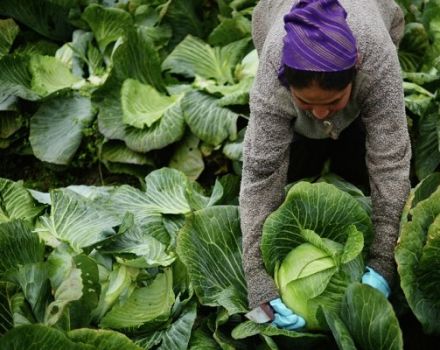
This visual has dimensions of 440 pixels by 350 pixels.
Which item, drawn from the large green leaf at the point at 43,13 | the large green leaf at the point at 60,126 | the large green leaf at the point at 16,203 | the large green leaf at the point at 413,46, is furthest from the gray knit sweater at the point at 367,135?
the large green leaf at the point at 43,13

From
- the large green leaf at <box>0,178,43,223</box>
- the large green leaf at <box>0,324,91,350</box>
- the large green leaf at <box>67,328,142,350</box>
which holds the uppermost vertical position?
the large green leaf at <box>0,324,91,350</box>

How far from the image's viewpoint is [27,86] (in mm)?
4477

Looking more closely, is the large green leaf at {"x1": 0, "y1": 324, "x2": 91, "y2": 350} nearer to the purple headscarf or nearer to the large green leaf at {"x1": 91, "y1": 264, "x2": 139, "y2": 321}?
the large green leaf at {"x1": 91, "y1": 264, "x2": 139, "y2": 321}

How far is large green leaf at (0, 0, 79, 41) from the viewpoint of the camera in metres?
4.80

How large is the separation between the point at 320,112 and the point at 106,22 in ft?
8.44

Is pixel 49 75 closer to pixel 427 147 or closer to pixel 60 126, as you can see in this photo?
pixel 60 126

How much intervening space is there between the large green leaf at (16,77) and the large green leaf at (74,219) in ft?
4.22

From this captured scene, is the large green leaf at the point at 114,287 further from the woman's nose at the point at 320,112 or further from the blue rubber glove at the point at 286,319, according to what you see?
the woman's nose at the point at 320,112

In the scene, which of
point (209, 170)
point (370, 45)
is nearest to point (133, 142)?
point (209, 170)

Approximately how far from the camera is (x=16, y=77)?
14.6ft

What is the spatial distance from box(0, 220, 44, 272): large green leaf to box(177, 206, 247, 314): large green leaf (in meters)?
0.57

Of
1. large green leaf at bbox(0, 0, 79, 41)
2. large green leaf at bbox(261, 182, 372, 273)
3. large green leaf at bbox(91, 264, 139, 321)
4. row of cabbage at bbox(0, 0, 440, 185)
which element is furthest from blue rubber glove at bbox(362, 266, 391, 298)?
large green leaf at bbox(0, 0, 79, 41)

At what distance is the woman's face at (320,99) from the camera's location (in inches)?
91.2

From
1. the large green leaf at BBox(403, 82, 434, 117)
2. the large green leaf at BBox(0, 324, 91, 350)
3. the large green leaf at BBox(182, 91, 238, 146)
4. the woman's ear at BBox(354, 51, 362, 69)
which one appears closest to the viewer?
the large green leaf at BBox(0, 324, 91, 350)
